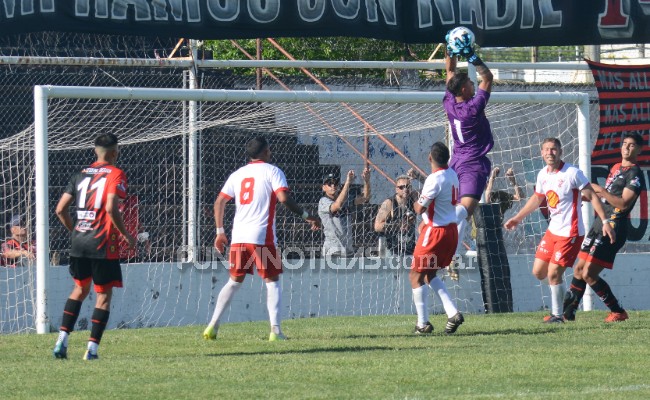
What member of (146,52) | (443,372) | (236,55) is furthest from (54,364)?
(236,55)

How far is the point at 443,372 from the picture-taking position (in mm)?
9156

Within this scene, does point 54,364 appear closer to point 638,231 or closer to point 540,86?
point 638,231

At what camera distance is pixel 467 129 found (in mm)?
12883

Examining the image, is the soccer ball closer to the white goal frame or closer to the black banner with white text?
the white goal frame

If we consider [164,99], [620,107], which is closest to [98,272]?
[164,99]

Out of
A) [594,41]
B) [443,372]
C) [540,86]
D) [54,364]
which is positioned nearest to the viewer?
[443,372]

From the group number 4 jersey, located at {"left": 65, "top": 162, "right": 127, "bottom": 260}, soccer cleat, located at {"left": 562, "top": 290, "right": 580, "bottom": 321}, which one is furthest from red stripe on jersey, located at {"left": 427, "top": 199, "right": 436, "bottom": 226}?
number 4 jersey, located at {"left": 65, "top": 162, "right": 127, "bottom": 260}

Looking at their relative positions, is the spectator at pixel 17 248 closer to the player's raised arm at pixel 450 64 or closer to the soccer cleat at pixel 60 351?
the soccer cleat at pixel 60 351

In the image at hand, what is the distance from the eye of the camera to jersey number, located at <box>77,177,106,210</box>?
10.2m

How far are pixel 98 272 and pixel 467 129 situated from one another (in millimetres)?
4561

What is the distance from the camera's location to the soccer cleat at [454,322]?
476 inches

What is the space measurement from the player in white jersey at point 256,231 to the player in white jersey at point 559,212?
3.09m

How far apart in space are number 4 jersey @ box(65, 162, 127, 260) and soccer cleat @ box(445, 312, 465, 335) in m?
3.65

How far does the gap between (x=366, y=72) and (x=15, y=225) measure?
13.2 m
